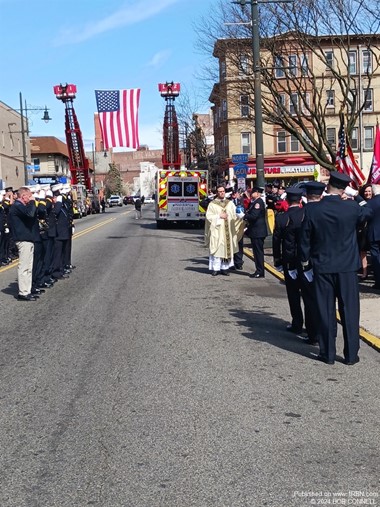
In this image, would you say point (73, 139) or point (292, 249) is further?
point (73, 139)

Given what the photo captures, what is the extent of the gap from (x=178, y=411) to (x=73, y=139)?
44.8m

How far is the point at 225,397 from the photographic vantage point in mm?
5781

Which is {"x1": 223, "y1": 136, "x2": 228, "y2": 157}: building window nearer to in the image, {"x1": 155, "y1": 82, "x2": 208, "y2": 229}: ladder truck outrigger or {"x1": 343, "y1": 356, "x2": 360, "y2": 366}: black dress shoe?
{"x1": 155, "y1": 82, "x2": 208, "y2": 229}: ladder truck outrigger

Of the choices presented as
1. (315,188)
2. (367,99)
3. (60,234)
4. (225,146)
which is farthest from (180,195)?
(225,146)

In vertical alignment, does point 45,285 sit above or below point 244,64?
below

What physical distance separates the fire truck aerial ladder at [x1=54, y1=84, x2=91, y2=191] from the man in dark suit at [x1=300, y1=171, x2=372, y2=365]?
1627 inches

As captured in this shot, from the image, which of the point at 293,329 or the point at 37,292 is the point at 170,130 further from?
the point at 293,329

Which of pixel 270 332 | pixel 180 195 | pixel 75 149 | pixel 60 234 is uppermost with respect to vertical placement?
pixel 75 149

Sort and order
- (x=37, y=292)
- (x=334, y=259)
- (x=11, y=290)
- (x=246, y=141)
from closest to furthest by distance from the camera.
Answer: (x=334, y=259)
(x=37, y=292)
(x=11, y=290)
(x=246, y=141)

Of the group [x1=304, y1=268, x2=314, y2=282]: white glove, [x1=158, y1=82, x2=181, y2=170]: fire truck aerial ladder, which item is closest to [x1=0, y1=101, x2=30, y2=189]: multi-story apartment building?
[x1=158, y1=82, x2=181, y2=170]: fire truck aerial ladder

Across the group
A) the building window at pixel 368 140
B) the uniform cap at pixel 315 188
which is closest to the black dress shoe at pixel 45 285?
the uniform cap at pixel 315 188

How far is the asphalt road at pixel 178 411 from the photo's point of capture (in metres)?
4.02

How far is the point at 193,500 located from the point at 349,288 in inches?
135

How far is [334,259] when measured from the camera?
21.8ft
